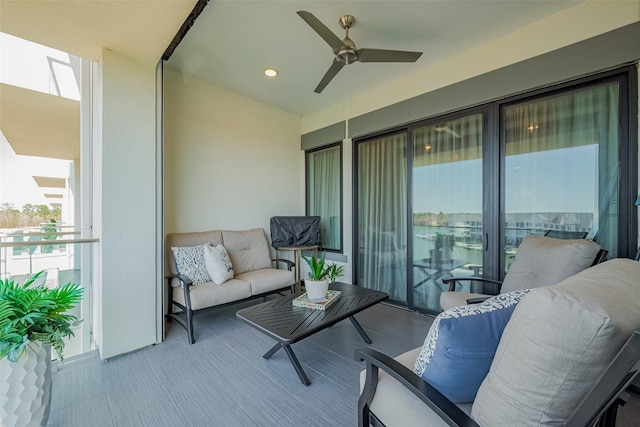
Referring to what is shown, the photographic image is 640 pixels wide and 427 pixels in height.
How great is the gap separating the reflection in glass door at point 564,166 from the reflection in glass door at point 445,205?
0.29 m

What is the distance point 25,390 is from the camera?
4.38 ft

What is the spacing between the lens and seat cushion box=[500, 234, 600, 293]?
183 cm

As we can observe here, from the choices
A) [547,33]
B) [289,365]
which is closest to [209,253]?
[289,365]

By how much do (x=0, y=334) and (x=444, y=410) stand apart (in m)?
1.94

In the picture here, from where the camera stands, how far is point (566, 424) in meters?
0.71

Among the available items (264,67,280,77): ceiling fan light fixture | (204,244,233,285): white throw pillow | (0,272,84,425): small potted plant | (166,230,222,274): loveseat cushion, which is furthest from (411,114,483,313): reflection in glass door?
(0,272,84,425): small potted plant

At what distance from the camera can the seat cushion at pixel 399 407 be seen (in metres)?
0.96

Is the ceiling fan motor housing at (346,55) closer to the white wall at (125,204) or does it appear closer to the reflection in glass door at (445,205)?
the reflection in glass door at (445,205)

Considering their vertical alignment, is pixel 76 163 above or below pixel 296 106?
below

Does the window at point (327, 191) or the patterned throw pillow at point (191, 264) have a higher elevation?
the window at point (327, 191)

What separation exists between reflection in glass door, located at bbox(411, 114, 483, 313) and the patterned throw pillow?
2.46 meters

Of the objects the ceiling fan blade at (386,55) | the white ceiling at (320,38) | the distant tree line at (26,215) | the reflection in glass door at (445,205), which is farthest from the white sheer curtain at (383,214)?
the distant tree line at (26,215)

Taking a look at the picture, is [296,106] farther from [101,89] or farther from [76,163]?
[76,163]

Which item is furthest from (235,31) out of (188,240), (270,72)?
(188,240)
